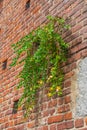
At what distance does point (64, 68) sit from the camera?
115 inches

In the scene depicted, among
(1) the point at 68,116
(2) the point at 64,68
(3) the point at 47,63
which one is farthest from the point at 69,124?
(3) the point at 47,63

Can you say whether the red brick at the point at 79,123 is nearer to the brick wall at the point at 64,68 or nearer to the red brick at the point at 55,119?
the brick wall at the point at 64,68

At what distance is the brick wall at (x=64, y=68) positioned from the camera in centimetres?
273

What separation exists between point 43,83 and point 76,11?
2.93 feet

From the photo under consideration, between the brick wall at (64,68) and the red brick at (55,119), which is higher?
the brick wall at (64,68)

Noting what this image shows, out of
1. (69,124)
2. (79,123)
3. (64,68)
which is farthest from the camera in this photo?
(64,68)

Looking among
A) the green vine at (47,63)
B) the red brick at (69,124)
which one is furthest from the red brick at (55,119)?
the green vine at (47,63)

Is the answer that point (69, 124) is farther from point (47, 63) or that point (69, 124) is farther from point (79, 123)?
point (47, 63)

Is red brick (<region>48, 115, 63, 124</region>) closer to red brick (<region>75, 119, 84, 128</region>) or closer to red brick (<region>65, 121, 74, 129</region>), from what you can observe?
red brick (<region>65, 121, 74, 129</region>)

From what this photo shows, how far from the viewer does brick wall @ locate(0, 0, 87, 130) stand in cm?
273

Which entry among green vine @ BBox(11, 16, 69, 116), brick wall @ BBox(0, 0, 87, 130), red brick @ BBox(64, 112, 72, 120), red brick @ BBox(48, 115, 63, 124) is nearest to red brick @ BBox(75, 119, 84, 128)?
brick wall @ BBox(0, 0, 87, 130)

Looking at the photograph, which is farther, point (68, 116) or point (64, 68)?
point (64, 68)

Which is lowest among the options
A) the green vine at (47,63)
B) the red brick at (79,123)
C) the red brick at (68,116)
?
the red brick at (79,123)

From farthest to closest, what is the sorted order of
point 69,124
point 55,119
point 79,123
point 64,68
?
point 64,68, point 55,119, point 69,124, point 79,123
